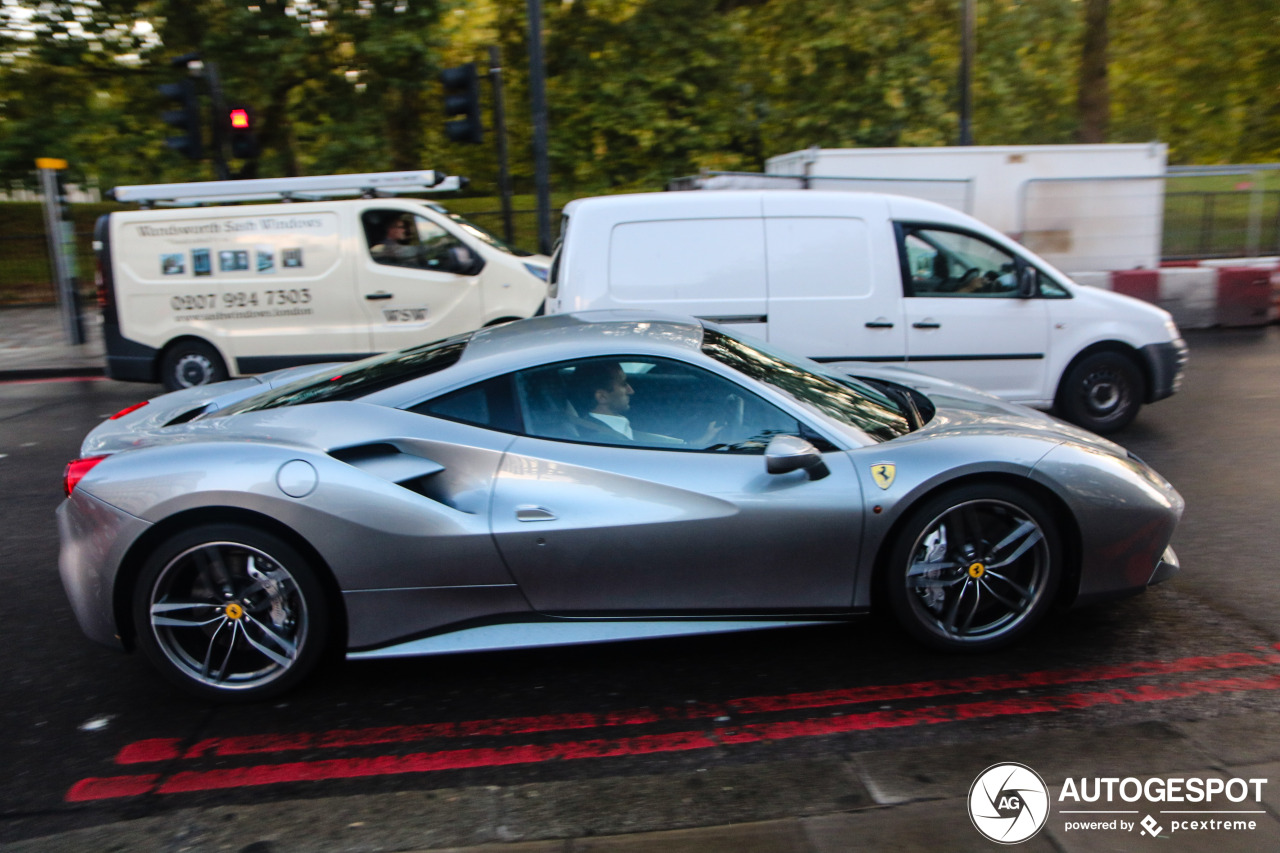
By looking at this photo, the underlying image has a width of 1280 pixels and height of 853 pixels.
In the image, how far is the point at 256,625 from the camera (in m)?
3.65

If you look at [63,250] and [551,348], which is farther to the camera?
[63,250]

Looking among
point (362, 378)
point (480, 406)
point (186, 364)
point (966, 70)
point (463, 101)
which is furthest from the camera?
point (966, 70)

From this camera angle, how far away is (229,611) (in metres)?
3.63

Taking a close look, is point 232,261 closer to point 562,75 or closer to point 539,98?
point 539,98

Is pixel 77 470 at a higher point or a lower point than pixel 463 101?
lower

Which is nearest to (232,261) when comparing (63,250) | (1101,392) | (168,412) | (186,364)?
(186,364)

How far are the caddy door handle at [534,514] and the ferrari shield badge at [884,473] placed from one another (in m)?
1.14

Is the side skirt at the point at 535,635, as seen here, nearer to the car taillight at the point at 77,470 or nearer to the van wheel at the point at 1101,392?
the car taillight at the point at 77,470

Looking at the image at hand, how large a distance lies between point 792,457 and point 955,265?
418 centimetres

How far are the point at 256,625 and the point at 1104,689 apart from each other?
2.90 meters

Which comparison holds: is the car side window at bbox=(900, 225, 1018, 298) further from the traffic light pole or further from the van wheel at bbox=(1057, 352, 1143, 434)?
the traffic light pole

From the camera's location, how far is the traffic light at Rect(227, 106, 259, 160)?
13266mm

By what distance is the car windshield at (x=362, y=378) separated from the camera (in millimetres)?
3984

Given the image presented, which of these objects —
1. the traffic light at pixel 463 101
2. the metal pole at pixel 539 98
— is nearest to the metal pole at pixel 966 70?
the metal pole at pixel 539 98
